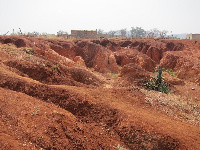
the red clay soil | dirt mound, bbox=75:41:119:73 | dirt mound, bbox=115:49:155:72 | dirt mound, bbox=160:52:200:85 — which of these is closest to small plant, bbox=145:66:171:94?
the red clay soil

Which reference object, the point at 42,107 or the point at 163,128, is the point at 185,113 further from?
the point at 42,107

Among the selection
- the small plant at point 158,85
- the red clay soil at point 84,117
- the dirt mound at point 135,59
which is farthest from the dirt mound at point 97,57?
the red clay soil at point 84,117

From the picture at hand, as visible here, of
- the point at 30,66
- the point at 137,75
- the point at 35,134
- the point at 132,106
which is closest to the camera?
the point at 35,134

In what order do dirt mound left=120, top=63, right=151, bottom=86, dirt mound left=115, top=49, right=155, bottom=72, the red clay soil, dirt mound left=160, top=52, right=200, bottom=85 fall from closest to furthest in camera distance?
the red clay soil, dirt mound left=120, top=63, right=151, bottom=86, dirt mound left=160, top=52, right=200, bottom=85, dirt mound left=115, top=49, right=155, bottom=72

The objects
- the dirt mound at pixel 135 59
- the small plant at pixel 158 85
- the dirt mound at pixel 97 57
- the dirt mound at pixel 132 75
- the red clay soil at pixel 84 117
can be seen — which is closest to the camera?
the red clay soil at pixel 84 117

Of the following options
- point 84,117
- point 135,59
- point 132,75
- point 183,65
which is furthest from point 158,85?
point 135,59

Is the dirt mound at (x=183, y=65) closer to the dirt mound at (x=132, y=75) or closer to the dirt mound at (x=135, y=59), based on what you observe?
the dirt mound at (x=135, y=59)

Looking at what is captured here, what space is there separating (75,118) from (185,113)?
442 centimetres

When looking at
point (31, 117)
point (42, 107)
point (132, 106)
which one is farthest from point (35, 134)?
point (132, 106)

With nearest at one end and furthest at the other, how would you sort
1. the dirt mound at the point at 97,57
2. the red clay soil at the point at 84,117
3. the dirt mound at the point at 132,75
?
1. the red clay soil at the point at 84,117
2. the dirt mound at the point at 132,75
3. the dirt mound at the point at 97,57

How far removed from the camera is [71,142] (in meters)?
4.39

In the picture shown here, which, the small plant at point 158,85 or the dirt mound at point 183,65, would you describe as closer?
the small plant at point 158,85

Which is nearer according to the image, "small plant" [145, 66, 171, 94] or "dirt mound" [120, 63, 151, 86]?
"small plant" [145, 66, 171, 94]

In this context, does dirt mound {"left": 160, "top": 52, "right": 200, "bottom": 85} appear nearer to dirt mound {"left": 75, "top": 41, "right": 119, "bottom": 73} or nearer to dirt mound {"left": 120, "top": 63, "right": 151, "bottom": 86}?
dirt mound {"left": 75, "top": 41, "right": 119, "bottom": 73}
